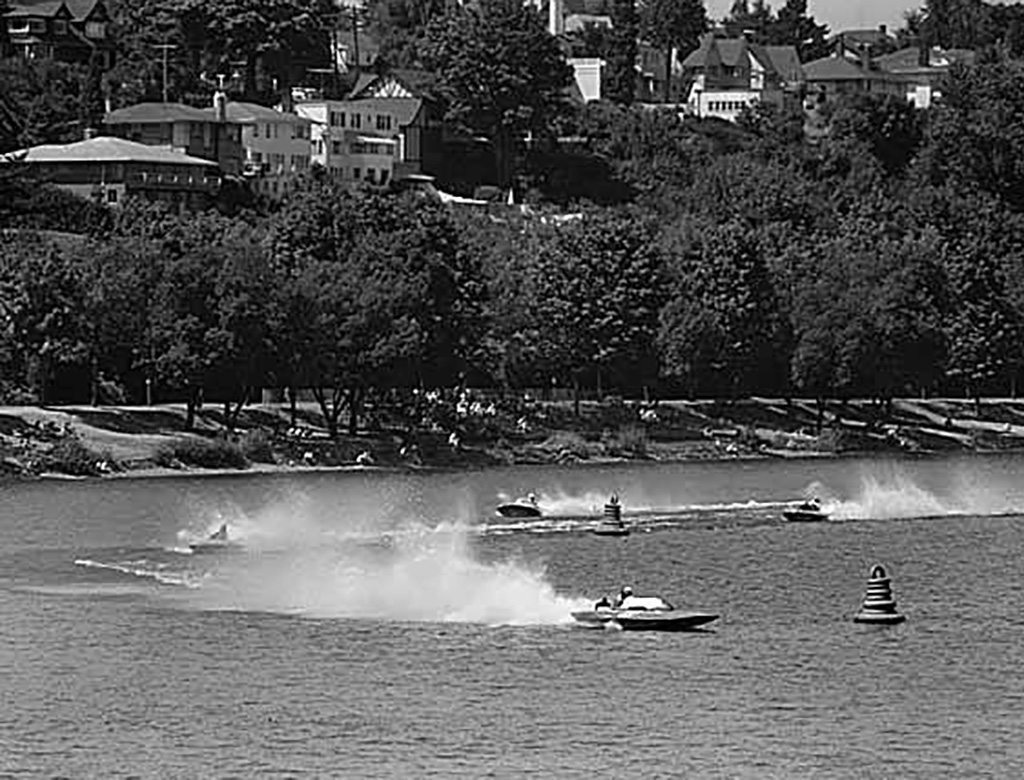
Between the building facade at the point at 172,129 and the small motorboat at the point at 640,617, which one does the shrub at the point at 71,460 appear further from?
the building facade at the point at 172,129

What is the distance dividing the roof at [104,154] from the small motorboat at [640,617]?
11531 cm

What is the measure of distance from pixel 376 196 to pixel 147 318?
23853 millimetres

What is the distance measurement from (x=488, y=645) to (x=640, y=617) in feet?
13.0

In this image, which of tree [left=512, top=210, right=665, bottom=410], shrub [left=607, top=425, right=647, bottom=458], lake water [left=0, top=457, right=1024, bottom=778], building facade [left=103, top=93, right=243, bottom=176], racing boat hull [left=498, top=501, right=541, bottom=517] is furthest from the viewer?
building facade [left=103, top=93, right=243, bottom=176]

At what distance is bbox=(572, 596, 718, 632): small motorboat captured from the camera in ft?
223

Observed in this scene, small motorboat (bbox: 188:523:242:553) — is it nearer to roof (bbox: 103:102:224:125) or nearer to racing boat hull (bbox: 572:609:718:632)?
racing boat hull (bbox: 572:609:718:632)

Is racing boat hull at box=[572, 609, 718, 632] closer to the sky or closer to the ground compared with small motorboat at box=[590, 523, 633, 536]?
closer to the sky

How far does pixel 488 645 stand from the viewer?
66.6 meters

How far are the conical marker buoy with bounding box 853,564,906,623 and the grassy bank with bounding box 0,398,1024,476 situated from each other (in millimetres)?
55084

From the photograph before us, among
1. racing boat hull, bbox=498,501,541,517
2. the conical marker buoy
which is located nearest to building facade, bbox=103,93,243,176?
racing boat hull, bbox=498,501,541,517

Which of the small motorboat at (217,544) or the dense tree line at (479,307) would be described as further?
the dense tree line at (479,307)

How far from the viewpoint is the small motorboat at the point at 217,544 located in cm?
8900

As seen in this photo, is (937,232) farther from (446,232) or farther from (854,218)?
(446,232)

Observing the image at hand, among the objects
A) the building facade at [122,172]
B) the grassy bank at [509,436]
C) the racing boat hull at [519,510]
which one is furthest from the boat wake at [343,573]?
the building facade at [122,172]
